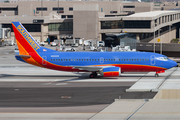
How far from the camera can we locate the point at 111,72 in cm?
4875

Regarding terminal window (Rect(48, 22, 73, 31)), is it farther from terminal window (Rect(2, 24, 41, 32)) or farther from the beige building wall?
the beige building wall

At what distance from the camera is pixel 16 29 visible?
171 feet

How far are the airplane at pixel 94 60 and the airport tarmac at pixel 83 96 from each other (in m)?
1.61

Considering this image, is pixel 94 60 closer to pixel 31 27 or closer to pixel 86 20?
pixel 86 20

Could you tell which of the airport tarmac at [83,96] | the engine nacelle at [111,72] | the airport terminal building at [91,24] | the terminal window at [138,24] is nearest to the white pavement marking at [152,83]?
the airport tarmac at [83,96]

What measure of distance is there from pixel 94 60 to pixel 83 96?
1407 cm

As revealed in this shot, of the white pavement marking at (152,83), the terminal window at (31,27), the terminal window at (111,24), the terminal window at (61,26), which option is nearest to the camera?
the white pavement marking at (152,83)

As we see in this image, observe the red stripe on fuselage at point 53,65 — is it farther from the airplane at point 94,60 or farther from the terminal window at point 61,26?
the terminal window at point 61,26

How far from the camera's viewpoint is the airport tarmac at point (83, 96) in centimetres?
2808

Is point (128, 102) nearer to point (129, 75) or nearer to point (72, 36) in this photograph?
point (129, 75)

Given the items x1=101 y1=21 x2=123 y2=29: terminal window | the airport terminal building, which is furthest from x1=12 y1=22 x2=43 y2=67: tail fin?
x1=101 y1=21 x2=123 y2=29: terminal window

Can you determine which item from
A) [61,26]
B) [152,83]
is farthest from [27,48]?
[61,26]

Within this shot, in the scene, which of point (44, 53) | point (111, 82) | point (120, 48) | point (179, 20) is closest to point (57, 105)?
point (111, 82)

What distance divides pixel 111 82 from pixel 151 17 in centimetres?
7094
